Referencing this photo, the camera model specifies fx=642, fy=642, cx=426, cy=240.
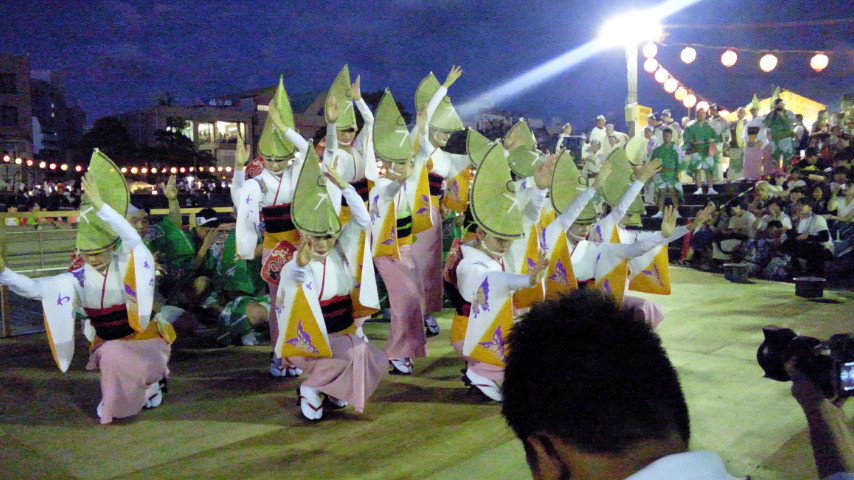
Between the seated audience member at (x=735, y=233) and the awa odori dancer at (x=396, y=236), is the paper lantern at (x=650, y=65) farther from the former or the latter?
the awa odori dancer at (x=396, y=236)

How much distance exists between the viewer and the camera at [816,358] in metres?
1.38

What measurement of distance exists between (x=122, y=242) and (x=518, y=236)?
2500 mm

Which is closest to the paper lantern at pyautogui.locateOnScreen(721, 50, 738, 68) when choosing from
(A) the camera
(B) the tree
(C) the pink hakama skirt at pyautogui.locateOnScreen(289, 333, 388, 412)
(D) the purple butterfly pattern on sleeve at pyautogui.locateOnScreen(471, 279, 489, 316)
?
(D) the purple butterfly pattern on sleeve at pyautogui.locateOnScreen(471, 279, 489, 316)

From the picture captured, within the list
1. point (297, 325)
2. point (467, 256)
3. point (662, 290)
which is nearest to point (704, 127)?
point (662, 290)

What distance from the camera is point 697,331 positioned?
578 cm

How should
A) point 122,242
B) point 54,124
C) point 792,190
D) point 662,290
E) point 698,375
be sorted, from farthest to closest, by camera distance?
point 54,124 → point 792,190 → point 662,290 → point 698,375 → point 122,242

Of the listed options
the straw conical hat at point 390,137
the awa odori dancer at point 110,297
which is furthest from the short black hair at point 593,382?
the straw conical hat at point 390,137

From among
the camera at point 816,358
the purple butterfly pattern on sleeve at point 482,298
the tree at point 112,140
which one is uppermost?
the tree at point 112,140

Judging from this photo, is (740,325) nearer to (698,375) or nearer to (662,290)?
(662,290)

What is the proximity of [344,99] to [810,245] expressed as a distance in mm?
6694

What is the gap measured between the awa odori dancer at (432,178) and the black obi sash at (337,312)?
4.79 feet

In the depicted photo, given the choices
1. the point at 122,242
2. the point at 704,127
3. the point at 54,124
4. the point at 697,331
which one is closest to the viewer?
the point at 122,242

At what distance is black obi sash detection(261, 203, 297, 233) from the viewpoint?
184 inches

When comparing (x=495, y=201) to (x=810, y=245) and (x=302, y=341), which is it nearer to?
(x=302, y=341)
